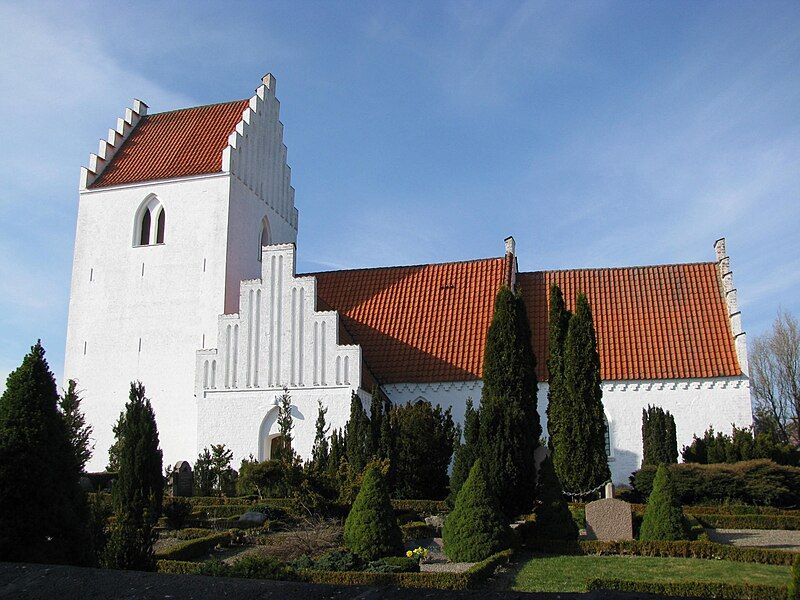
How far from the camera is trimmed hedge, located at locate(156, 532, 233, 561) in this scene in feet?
42.0

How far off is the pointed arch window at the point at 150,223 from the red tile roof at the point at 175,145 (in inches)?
36.7

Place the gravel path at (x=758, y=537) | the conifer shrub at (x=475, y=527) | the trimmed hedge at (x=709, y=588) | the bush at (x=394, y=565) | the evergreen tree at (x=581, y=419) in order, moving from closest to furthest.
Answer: the trimmed hedge at (x=709, y=588)
the bush at (x=394, y=565)
the conifer shrub at (x=475, y=527)
the gravel path at (x=758, y=537)
the evergreen tree at (x=581, y=419)

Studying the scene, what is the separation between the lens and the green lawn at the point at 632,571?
34.4 feet

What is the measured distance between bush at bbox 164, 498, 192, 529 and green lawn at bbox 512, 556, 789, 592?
8.40m

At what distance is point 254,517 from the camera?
55.0 ft

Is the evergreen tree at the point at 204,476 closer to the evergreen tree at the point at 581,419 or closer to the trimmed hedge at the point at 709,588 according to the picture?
the evergreen tree at the point at 581,419

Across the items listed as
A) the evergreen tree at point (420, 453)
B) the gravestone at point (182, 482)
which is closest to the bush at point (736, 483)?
the evergreen tree at point (420, 453)

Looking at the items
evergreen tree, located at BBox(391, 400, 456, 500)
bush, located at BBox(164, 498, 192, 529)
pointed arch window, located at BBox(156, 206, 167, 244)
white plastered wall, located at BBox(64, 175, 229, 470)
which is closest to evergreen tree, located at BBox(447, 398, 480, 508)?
evergreen tree, located at BBox(391, 400, 456, 500)

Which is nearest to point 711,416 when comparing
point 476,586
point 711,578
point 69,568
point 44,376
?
point 711,578

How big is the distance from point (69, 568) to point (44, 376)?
646cm

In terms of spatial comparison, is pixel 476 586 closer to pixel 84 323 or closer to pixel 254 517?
pixel 254 517

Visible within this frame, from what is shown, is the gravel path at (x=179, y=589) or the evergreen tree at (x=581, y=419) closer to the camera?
the gravel path at (x=179, y=589)

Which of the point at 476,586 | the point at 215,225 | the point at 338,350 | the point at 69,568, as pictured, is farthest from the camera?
the point at 215,225

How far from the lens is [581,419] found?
1995cm
